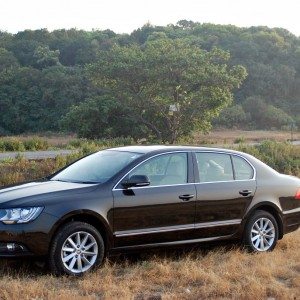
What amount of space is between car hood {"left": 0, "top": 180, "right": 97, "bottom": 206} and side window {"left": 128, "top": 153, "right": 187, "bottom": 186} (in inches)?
28.2

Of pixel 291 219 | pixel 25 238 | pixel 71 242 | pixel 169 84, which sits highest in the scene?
pixel 169 84

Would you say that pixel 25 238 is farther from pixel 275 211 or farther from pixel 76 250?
pixel 275 211

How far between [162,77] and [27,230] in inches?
1350

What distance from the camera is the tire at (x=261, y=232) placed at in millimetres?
8055


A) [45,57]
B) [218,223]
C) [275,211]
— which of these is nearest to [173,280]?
[218,223]

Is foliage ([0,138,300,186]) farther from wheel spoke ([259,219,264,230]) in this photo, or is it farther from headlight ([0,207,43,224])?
headlight ([0,207,43,224])

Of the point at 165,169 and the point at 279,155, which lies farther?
the point at 279,155

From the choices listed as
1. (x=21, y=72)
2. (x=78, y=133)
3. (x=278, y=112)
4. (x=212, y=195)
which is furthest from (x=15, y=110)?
(x=212, y=195)

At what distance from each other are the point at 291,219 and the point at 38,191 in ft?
11.6

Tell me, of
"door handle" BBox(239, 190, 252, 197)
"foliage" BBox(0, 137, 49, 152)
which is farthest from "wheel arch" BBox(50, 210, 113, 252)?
"foliage" BBox(0, 137, 49, 152)

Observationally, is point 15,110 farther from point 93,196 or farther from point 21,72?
point 93,196

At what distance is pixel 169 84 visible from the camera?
132 feet

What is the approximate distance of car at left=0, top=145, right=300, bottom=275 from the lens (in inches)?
258

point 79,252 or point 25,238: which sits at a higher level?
point 25,238
